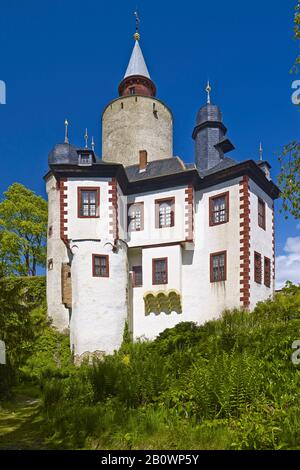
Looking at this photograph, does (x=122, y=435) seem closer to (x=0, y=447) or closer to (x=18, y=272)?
(x=0, y=447)

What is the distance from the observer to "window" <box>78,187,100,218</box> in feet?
78.0

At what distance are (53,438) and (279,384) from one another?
508 cm

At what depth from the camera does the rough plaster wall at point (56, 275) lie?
2734 cm

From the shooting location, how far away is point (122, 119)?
3206cm

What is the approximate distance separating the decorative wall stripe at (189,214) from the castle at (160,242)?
0.18ft

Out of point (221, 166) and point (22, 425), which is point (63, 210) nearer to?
point (221, 166)

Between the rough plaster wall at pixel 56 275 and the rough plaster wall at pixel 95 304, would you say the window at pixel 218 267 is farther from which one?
the rough plaster wall at pixel 56 275

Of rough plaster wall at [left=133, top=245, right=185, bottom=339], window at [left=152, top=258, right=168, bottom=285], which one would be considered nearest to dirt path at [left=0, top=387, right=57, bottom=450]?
rough plaster wall at [left=133, top=245, right=185, bottom=339]

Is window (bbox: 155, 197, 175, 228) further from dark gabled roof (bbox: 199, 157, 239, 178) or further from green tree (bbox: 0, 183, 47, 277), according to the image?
green tree (bbox: 0, 183, 47, 277)

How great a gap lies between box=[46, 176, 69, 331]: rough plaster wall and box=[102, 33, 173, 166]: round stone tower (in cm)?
580

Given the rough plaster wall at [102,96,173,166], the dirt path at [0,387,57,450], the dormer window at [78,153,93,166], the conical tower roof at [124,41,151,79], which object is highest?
the conical tower roof at [124,41,151,79]

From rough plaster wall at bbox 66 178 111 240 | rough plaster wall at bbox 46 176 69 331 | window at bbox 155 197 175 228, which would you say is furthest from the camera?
rough plaster wall at bbox 46 176 69 331

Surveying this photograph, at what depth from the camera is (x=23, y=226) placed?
117ft

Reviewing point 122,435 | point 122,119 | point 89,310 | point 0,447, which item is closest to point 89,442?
point 122,435
